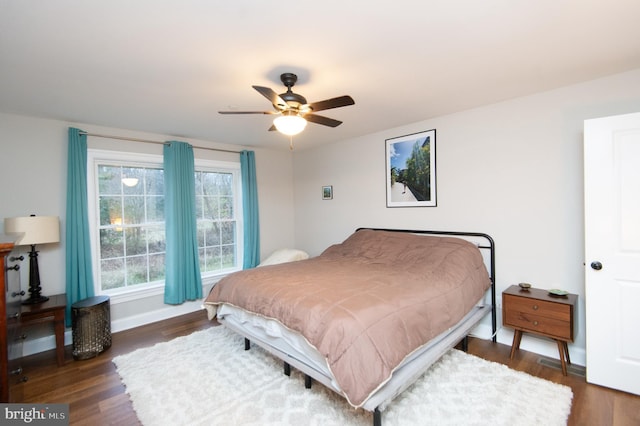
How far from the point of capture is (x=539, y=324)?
8.21 feet

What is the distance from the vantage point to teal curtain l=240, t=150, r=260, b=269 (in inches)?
186

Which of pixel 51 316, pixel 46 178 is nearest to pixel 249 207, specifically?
pixel 46 178

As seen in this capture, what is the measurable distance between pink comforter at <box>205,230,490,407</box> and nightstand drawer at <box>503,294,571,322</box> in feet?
0.82

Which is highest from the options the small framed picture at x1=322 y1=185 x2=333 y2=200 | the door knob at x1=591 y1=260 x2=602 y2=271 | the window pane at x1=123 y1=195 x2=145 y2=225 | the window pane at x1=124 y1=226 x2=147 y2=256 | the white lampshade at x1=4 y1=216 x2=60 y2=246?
the small framed picture at x1=322 y1=185 x2=333 y2=200

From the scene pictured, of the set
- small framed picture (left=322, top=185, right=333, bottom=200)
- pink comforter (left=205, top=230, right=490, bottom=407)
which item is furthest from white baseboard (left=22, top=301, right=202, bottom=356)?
small framed picture (left=322, top=185, right=333, bottom=200)

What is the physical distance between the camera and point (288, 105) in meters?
2.23

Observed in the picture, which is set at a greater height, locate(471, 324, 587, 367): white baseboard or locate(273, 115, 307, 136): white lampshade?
locate(273, 115, 307, 136): white lampshade

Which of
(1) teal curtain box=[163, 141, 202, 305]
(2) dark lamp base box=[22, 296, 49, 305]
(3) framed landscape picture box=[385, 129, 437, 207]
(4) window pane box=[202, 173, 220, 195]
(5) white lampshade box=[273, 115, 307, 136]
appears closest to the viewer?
(5) white lampshade box=[273, 115, 307, 136]

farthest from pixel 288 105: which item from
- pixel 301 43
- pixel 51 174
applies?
pixel 51 174

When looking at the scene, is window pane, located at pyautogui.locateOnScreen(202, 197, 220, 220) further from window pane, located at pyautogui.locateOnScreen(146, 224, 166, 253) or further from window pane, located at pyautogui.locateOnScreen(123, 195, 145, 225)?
window pane, located at pyautogui.locateOnScreen(123, 195, 145, 225)

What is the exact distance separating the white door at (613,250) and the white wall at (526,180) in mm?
341

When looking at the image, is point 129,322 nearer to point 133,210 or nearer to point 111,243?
point 111,243

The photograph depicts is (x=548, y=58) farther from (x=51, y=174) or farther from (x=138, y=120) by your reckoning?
(x=51, y=174)

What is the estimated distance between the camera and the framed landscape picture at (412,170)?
3.59 metres
